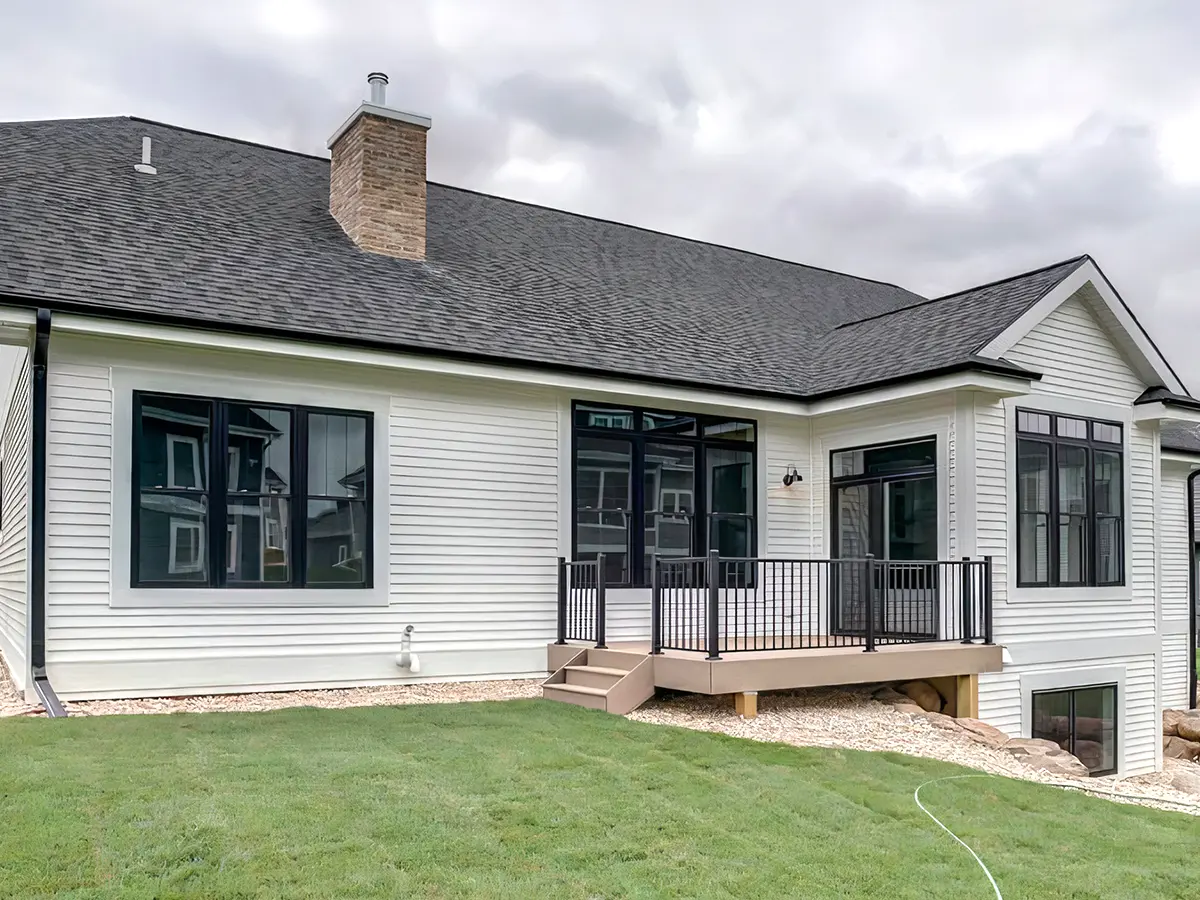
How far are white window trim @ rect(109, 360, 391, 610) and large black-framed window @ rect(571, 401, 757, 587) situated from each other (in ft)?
6.87

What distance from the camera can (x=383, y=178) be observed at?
1185cm

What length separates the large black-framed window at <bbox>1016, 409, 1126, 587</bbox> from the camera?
38.0 feet

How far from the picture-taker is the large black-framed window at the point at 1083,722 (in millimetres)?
11719

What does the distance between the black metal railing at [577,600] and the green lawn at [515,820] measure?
2754mm

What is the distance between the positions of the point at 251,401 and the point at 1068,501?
8883mm

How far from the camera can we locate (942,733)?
9508mm

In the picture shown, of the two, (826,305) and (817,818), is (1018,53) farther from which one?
(817,818)

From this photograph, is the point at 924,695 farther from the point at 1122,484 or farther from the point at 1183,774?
the point at 1183,774

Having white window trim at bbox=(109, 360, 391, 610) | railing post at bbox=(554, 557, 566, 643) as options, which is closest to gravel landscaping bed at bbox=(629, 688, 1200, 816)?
railing post at bbox=(554, 557, 566, 643)

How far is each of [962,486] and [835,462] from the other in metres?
1.82

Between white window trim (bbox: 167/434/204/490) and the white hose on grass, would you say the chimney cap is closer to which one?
white window trim (bbox: 167/434/204/490)

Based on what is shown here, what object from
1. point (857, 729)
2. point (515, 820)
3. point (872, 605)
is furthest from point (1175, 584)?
point (515, 820)

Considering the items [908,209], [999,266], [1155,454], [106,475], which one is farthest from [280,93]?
[999,266]

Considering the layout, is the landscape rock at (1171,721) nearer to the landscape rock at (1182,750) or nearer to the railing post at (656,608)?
the landscape rock at (1182,750)
